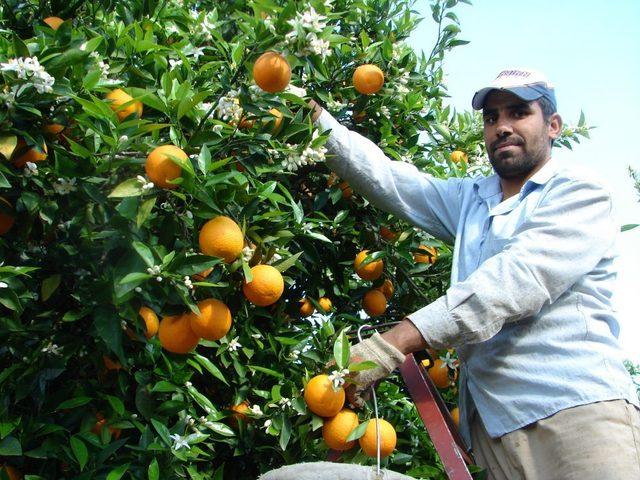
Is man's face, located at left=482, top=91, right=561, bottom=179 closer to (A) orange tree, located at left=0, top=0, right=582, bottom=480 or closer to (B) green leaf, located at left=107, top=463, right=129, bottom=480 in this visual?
(A) orange tree, located at left=0, top=0, right=582, bottom=480

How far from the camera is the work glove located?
79.3 inches

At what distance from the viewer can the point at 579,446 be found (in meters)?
1.99

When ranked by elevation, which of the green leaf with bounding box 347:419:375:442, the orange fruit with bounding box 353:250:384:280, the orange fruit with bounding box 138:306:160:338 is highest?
the orange fruit with bounding box 138:306:160:338

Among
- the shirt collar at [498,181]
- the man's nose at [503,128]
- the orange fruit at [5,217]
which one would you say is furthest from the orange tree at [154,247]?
the man's nose at [503,128]

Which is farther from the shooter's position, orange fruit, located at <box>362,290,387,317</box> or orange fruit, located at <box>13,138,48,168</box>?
orange fruit, located at <box>362,290,387,317</box>

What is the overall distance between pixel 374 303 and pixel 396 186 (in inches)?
17.3

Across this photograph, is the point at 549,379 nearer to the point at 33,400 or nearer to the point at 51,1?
the point at 33,400

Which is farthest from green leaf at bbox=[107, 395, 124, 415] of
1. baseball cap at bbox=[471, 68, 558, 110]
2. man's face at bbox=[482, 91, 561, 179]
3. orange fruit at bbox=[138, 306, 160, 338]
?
baseball cap at bbox=[471, 68, 558, 110]

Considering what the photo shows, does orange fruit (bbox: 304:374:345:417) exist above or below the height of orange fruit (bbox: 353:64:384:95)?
below

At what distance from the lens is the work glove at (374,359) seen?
2.01 meters

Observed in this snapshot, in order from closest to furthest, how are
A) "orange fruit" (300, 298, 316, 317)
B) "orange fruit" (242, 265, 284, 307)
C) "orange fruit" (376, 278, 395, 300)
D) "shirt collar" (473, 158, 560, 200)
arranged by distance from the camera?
1. "orange fruit" (242, 265, 284, 307)
2. "shirt collar" (473, 158, 560, 200)
3. "orange fruit" (300, 298, 316, 317)
4. "orange fruit" (376, 278, 395, 300)

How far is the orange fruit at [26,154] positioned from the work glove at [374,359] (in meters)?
0.94

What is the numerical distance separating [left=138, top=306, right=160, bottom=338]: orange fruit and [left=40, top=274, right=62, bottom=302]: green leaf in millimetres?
265

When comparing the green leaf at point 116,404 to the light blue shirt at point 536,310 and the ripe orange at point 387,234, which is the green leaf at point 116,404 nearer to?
the light blue shirt at point 536,310
